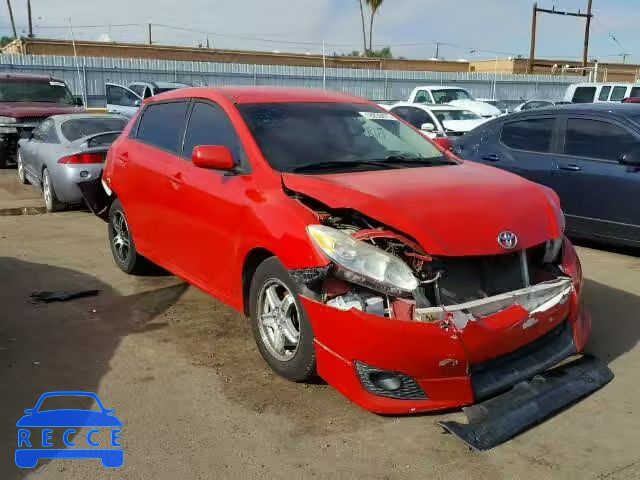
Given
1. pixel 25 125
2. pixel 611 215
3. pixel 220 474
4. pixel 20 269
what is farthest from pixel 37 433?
pixel 25 125

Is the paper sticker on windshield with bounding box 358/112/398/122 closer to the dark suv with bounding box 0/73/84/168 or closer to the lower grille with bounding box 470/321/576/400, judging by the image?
the lower grille with bounding box 470/321/576/400

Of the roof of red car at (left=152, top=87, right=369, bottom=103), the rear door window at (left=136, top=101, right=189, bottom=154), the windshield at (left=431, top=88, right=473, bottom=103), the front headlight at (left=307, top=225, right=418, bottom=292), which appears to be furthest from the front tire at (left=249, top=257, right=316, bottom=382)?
the windshield at (left=431, top=88, right=473, bottom=103)

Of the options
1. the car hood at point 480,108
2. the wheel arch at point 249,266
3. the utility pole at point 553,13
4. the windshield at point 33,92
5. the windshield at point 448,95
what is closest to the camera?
the wheel arch at point 249,266

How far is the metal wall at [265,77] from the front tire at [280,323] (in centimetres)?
2226

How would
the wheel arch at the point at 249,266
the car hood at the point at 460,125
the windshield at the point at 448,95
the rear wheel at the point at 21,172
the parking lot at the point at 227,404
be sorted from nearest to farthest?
1. the parking lot at the point at 227,404
2. the wheel arch at the point at 249,266
3. the rear wheel at the point at 21,172
4. the car hood at the point at 460,125
5. the windshield at the point at 448,95

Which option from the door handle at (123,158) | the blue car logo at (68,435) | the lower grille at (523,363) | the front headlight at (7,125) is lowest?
the blue car logo at (68,435)

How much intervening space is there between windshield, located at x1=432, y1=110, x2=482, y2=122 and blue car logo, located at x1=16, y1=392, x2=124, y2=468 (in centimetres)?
1313

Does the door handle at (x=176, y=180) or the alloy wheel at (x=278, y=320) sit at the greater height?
the door handle at (x=176, y=180)

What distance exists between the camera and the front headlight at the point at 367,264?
3150 mm

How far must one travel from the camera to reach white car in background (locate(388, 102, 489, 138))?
48.9 feet

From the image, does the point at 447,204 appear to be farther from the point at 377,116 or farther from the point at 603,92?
the point at 603,92

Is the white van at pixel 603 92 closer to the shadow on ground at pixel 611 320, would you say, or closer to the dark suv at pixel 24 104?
the dark suv at pixel 24 104

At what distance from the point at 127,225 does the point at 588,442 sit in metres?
4.24

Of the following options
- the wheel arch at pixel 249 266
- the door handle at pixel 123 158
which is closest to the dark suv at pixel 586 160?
the wheel arch at pixel 249 266
